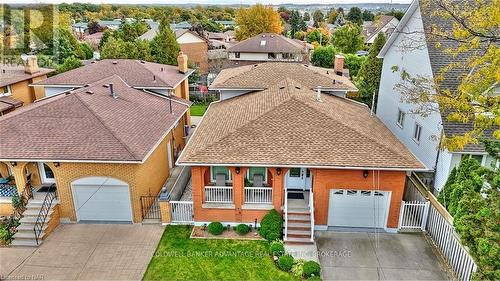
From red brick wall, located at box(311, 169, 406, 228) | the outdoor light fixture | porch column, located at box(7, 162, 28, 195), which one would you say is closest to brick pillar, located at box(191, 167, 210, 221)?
red brick wall, located at box(311, 169, 406, 228)

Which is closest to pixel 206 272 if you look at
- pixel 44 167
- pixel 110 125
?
pixel 110 125

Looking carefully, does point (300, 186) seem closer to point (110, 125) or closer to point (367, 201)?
point (367, 201)

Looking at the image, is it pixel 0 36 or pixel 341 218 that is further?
pixel 0 36

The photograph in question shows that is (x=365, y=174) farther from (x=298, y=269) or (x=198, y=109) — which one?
(x=198, y=109)

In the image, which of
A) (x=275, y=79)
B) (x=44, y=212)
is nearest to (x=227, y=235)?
(x=44, y=212)

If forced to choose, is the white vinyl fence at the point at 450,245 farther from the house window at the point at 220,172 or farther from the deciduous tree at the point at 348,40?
the deciduous tree at the point at 348,40

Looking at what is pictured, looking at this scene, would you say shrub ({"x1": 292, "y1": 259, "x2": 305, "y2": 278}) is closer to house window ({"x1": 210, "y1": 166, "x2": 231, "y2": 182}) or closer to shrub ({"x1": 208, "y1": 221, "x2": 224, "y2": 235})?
shrub ({"x1": 208, "y1": 221, "x2": 224, "y2": 235})
